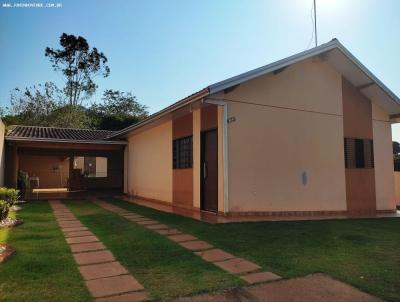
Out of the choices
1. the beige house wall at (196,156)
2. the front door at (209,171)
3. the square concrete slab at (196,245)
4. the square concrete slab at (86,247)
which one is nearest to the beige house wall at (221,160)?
the front door at (209,171)

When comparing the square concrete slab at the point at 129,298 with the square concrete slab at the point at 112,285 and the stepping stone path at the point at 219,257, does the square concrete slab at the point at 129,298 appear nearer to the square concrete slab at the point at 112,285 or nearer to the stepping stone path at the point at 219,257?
the square concrete slab at the point at 112,285

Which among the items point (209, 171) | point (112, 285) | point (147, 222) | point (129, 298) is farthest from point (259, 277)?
point (209, 171)

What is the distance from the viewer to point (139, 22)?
10641 mm

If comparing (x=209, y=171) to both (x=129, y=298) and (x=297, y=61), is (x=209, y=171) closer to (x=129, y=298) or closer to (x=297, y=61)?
(x=297, y=61)

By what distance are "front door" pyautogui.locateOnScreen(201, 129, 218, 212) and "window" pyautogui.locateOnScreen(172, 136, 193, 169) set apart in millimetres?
822

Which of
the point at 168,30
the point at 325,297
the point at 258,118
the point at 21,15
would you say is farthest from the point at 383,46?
the point at 21,15

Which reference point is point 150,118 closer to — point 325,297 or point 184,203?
point 184,203

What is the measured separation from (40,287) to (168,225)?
12.5 feet

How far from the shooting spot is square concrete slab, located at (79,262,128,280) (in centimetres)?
381

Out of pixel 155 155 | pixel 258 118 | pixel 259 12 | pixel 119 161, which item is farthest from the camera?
pixel 119 161

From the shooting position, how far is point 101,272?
393 cm

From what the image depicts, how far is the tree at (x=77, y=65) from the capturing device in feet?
98.0

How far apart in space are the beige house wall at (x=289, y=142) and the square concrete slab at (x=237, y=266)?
13.0 feet

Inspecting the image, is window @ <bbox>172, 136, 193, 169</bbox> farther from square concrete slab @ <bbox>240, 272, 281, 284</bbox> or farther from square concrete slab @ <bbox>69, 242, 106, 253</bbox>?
square concrete slab @ <bbox>240, 272, 281, 284</bbox>
